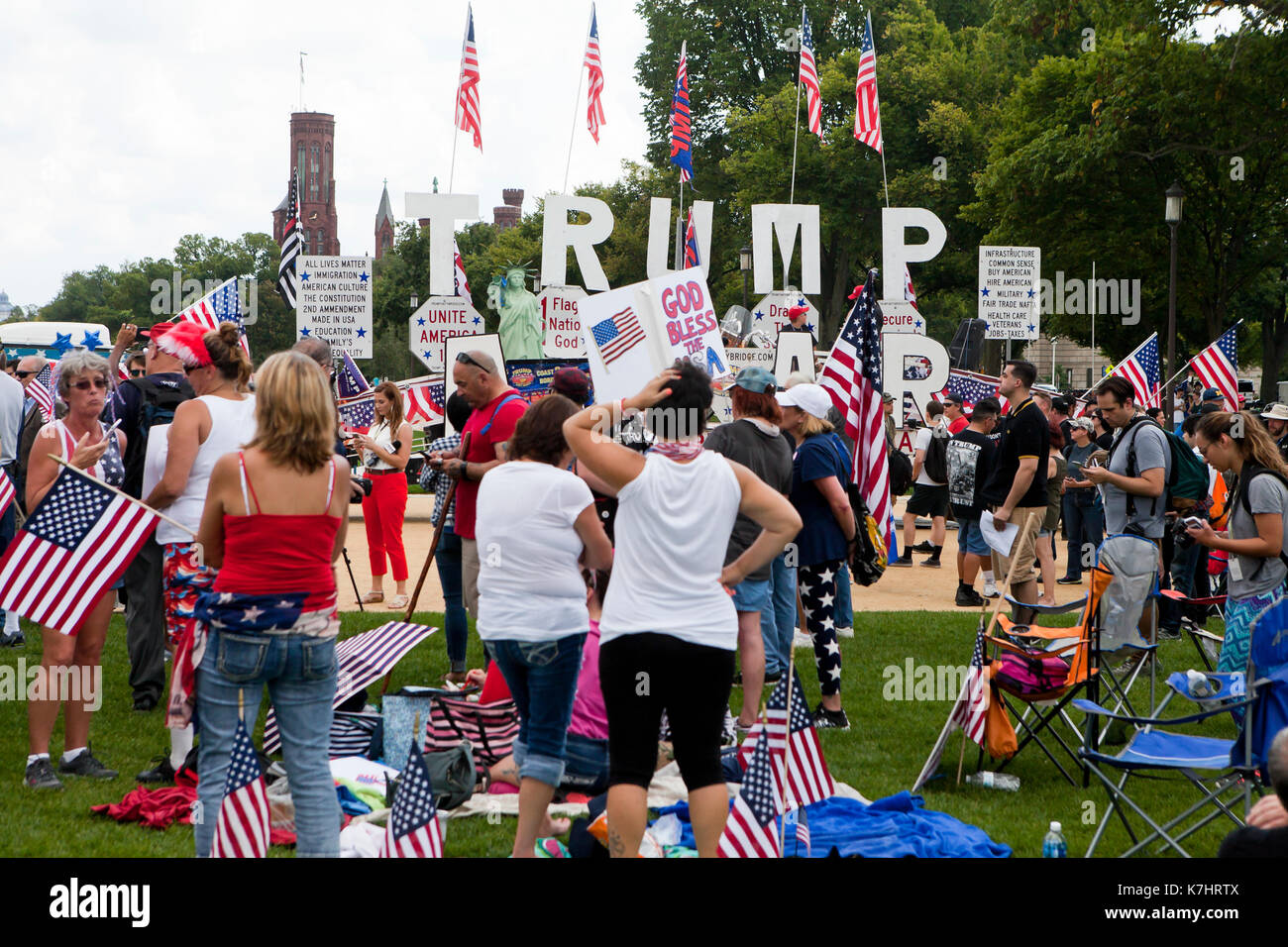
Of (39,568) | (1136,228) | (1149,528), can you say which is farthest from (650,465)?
(1136,228)

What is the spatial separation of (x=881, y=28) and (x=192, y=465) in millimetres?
50499

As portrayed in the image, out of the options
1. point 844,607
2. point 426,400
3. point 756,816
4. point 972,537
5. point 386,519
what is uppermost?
point 426,400

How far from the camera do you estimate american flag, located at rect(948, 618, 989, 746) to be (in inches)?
243

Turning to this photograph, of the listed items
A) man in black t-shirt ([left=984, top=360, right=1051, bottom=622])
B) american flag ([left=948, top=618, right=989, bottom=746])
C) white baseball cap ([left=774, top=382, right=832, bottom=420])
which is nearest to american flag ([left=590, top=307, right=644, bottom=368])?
white baseball cap ([left=774, top=382, right=832, bottom=420])

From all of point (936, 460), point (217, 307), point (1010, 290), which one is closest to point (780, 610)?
point (217, 307)

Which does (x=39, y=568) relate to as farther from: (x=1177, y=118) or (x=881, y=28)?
(x=881, y=28)

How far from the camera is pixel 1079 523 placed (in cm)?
1338

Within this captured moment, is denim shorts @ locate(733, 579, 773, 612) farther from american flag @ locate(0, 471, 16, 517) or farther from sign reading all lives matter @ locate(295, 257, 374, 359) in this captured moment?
sign reading all lives matter @ locate(295, 257, 374, 359)

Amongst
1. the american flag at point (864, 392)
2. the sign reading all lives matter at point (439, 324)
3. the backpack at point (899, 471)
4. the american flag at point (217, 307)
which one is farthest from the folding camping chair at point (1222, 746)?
the sign reading all lives matter at point (439, 324)

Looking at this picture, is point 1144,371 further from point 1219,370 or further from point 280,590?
point 280,590

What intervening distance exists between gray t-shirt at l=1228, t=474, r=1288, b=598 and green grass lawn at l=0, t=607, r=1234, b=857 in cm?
107

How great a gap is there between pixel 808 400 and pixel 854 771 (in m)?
2.29

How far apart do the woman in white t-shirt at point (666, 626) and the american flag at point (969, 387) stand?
1234 cm

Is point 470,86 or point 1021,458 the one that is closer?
point 1021,458
